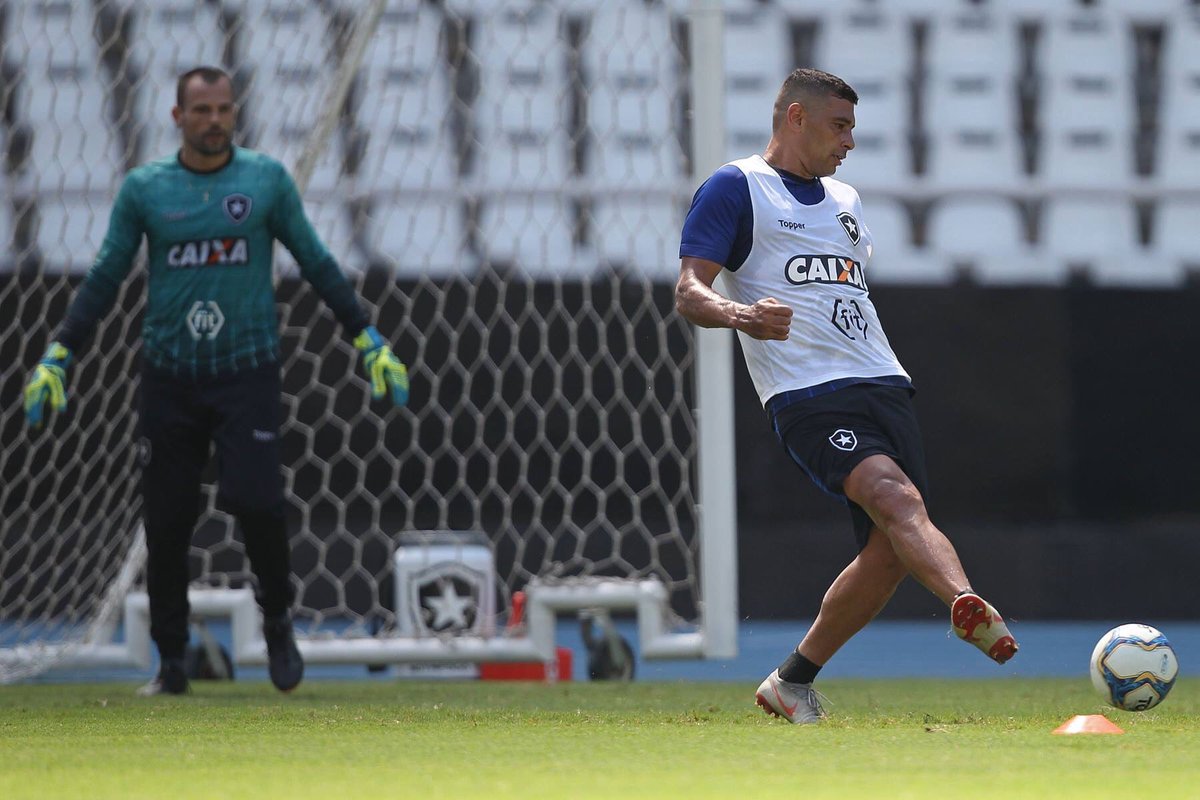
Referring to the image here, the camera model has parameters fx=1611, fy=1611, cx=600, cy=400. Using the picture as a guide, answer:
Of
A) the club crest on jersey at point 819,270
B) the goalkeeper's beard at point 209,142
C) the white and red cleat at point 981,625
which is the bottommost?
the white and red cleat at point 981,625

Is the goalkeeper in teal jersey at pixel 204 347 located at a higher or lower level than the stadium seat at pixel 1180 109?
lower

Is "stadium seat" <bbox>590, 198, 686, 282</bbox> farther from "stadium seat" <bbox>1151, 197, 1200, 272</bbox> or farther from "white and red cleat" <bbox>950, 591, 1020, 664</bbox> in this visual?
"white and red cleat" <bbox>950, 591, 1020, 664</bbox>

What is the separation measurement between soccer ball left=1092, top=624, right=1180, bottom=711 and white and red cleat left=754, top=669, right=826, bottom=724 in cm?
60

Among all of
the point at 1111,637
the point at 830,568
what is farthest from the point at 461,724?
the point at 830,568

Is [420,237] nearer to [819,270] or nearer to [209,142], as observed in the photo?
[209,142]

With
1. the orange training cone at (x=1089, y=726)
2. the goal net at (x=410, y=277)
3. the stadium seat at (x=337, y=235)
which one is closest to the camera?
the orange training cone at (x=1089, y=726)

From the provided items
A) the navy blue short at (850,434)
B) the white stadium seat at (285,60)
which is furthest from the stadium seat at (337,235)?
the navy blue short at (850,434)

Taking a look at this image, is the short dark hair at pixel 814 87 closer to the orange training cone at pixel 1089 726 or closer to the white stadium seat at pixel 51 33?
the orange training cone at pixel 1089 726

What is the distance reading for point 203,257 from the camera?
14.5 ft

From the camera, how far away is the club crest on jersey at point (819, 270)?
351cm

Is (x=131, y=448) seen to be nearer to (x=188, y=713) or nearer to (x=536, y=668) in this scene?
(x=536, y=668)

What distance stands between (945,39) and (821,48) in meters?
0.79

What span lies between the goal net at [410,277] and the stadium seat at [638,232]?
26 millimetres

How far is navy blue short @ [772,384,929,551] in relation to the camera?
10.9 feet
